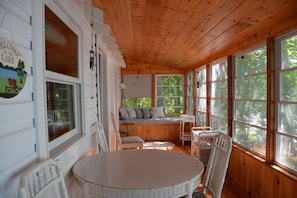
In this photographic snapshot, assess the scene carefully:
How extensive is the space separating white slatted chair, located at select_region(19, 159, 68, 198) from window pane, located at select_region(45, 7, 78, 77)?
670 mm

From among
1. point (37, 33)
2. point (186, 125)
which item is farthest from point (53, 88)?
point (186, 125)

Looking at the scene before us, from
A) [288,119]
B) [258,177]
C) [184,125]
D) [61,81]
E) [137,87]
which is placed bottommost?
[258,177]

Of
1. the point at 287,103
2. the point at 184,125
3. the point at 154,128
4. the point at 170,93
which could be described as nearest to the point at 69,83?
the point at 287,103

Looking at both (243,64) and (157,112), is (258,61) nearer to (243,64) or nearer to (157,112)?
(243,64)

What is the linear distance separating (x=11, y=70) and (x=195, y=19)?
2.23 m

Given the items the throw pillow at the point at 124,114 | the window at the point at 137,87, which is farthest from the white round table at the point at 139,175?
the window at the point at 137,87

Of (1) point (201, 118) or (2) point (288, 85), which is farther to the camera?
(1) point (201, 118)

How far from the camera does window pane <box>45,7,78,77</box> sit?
153cm

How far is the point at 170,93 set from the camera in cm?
747

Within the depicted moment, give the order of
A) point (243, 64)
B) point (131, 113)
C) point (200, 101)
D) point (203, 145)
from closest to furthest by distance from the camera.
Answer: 1. point (243, 64)
2. point (203, 145)
3. point (200, 101)
4. point (131, 113)

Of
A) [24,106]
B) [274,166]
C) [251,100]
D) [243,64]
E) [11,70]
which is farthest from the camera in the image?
[243,64]

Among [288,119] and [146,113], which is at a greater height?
[288,119]

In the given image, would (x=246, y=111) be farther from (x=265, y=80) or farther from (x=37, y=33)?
(x=37, y=33)

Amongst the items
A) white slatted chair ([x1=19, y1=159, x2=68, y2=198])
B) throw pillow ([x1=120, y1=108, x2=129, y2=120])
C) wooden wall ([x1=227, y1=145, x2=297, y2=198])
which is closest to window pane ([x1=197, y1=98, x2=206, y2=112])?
wooden wall ([x1=227, y1=145, x2=297, y2=198])
